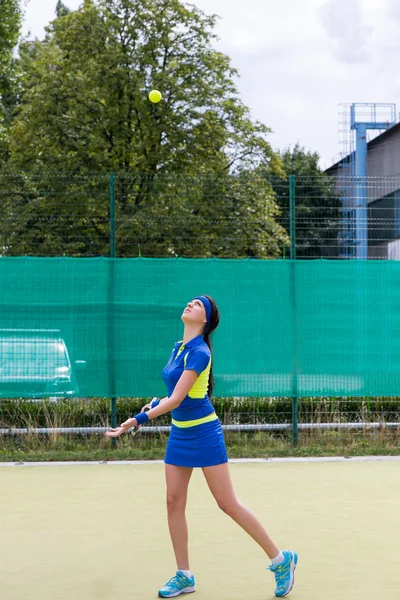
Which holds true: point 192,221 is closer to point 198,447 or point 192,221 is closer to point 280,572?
point 198,447

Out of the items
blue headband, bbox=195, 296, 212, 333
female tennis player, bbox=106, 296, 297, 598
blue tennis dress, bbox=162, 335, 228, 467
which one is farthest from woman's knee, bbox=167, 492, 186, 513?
blue headband, bbox=195, 296, 212, 333

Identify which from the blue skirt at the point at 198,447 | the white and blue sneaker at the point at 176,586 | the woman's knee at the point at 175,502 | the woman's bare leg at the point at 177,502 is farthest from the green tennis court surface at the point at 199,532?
the blue skirt at the point at 198,447

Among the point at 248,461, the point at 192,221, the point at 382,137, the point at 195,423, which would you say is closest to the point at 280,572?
the point at 195,423

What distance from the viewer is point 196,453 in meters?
5.01

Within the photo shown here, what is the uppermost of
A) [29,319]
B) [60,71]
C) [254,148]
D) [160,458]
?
[60,71]

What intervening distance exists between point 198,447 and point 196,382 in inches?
13.3

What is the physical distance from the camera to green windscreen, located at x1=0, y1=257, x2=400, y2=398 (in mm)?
10562

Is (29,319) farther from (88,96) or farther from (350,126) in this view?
(350,126)

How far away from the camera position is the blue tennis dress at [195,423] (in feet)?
16.5

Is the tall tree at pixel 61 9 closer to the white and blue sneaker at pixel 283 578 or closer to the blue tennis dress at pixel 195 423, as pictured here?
the blue tennis dress at pixel 195 423

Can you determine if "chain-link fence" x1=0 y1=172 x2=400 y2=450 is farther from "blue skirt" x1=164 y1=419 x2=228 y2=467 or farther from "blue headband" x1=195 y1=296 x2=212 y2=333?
"blue skirt" x1=164 y1=419 x2=228 y2=467

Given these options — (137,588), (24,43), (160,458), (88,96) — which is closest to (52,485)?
(160,458)

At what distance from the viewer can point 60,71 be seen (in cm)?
2567

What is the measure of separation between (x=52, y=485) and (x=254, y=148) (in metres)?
18.6
